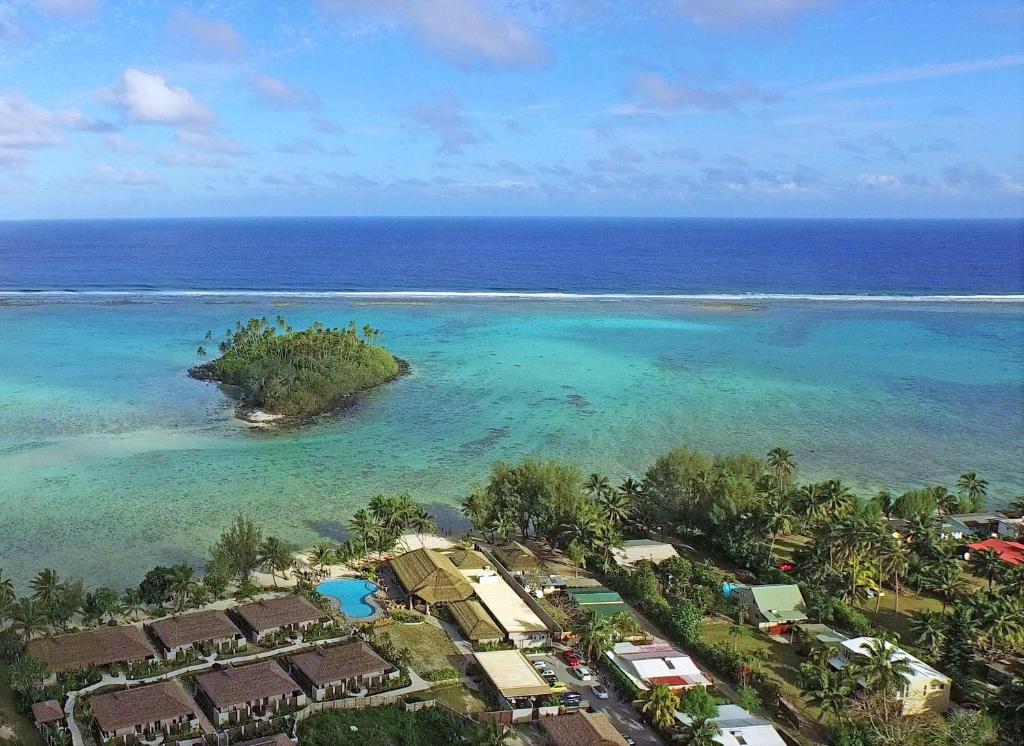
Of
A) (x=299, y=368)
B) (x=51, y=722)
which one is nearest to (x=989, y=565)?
(x=51, y=722)

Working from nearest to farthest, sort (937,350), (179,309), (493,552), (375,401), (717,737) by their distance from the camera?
(717,737) → (493,552) → (375,401) → (937,350) → (179,309)

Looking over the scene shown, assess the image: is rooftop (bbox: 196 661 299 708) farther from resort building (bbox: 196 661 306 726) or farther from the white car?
the white car

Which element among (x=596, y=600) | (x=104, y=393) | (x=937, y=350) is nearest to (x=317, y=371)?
(x=104, y=393)

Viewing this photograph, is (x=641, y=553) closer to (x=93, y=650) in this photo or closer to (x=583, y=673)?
(x=583, y=673)

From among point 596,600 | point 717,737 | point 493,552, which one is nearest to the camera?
point 717,737

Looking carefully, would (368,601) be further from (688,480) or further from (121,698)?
(688,480)

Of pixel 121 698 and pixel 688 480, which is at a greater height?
pixel 688 480

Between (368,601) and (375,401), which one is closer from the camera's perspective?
(368,601)

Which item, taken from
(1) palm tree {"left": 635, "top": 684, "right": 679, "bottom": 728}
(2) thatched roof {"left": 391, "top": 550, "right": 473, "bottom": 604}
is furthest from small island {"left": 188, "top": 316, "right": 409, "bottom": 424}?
(1) palm tree {"left": 635, "top": 684, "right": 679, "bottom": 728}
